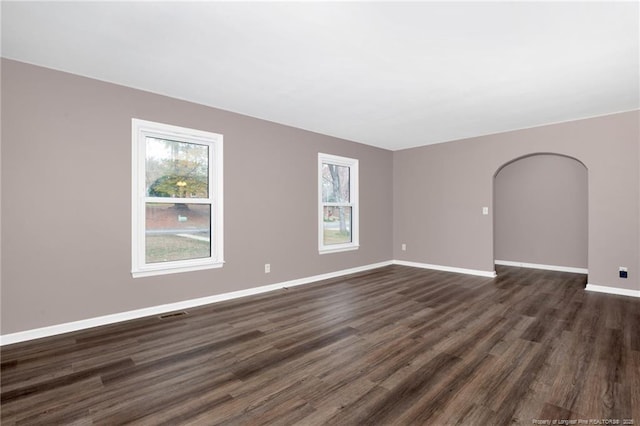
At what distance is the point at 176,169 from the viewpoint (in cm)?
387

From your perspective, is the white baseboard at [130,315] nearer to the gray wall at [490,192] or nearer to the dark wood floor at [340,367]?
the dark wood floor at [340,367]

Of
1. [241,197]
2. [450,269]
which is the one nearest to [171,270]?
[241,197]

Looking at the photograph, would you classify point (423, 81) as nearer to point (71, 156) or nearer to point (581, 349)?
point (581, 349)

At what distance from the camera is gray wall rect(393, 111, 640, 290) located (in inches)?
172

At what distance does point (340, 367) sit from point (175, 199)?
9.05 ft

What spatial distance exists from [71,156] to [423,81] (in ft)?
12.2

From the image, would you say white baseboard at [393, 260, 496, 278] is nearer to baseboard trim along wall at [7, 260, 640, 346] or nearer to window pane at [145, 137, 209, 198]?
baseboard trim along wall at [7, 260, 640, 346]

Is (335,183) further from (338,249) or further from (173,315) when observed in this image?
(173,315)

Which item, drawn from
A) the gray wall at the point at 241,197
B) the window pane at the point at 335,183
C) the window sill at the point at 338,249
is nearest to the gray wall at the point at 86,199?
the gray wall at the point at 241,197

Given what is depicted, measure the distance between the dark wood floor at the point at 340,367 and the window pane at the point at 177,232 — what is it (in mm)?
755

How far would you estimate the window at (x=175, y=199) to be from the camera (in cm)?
352

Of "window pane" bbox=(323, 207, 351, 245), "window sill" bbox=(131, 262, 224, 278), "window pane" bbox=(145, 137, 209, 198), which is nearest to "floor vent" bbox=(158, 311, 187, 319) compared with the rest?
"window sill" bbox=(131, 262, 224, 278)

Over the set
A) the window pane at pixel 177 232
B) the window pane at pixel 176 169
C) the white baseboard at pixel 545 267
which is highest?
the window pane at pixel 176 169

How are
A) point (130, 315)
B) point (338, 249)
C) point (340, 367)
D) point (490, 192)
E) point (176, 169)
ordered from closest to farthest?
point (340, 367) → point (130, 315) → point (176, 169) → point (490, 192) → point (338, 249)
